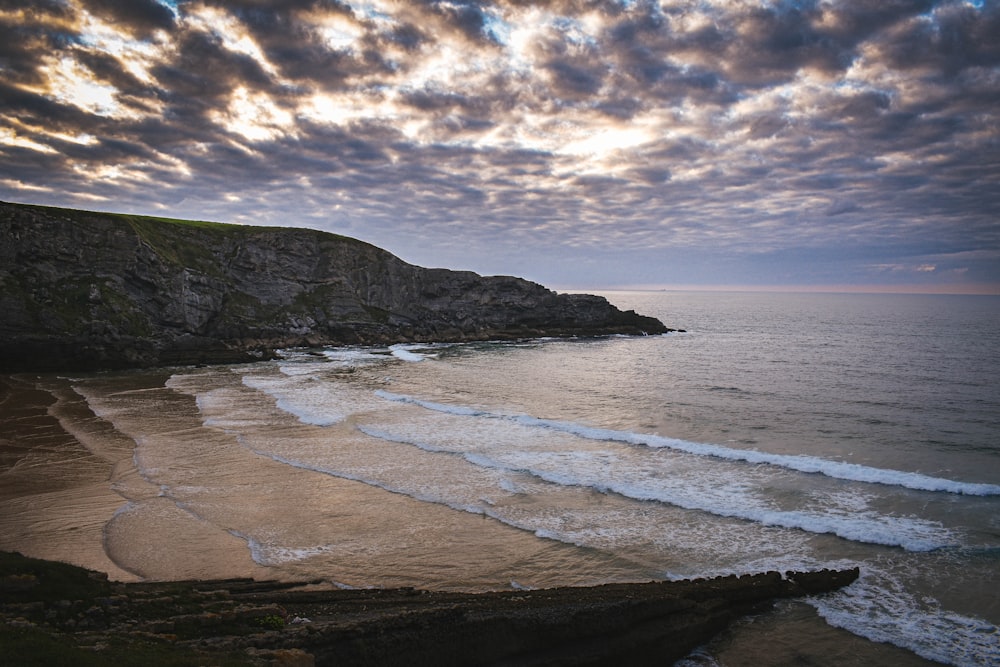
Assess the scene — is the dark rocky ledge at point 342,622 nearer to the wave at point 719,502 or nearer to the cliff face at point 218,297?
the wave at point 719,502

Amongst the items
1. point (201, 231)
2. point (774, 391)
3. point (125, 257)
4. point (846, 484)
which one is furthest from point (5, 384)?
point (774, 391)

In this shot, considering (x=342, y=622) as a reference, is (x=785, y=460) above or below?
Answer: below

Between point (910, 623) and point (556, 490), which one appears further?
point (556, 490)

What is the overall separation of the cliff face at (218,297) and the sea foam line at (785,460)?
126 feet

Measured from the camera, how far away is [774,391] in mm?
38812

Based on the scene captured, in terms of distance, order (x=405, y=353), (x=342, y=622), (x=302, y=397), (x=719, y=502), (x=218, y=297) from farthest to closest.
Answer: (x=405, y=353)
(x=218, y=297)
(x=302, y=397)
(x=719, y=502)
(x=342, y=622)

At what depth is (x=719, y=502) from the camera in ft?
59.3

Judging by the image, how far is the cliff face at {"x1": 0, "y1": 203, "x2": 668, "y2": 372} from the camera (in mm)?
48750

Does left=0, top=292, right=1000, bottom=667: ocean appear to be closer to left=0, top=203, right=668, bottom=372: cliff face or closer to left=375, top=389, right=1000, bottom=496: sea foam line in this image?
left=375, top=389, right=1000, bottom=496: sea foam line

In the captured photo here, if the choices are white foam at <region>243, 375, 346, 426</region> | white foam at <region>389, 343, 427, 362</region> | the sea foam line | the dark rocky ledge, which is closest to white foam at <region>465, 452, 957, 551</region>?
the sea foam line

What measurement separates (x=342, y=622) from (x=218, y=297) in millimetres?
64759

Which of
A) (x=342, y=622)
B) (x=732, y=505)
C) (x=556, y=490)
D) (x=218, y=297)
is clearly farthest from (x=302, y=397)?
(x=218, y=297)

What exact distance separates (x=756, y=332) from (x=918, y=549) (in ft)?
274

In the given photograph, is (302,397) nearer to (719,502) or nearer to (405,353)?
(719,502)
